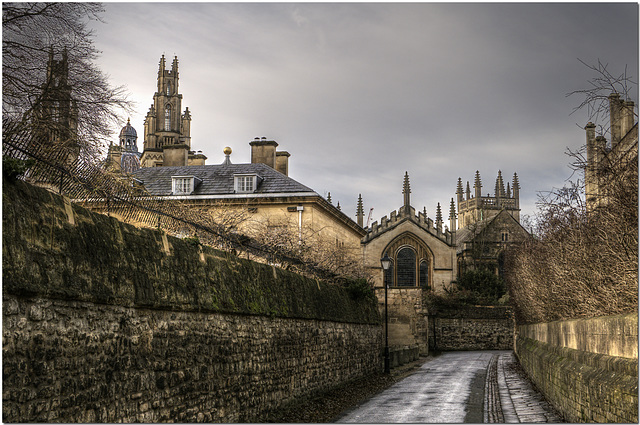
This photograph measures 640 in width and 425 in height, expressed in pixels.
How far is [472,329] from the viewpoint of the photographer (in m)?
47.8

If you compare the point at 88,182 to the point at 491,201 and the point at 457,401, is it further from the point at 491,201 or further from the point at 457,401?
the point at 491,201

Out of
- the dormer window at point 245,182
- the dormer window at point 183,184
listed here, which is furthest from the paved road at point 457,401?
the dormer window at point 183,184

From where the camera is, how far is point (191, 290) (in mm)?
9750

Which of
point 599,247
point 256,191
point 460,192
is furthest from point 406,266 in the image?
point 460,192

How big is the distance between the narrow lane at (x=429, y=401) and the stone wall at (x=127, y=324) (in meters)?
2.40

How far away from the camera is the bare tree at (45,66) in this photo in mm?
10383

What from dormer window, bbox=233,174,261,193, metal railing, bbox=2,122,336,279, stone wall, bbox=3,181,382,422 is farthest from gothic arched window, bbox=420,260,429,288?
metal railing, bbox=2,122,336,279

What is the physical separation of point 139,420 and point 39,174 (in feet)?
9.84

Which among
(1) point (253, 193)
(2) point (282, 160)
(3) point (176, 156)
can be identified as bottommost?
(1) point (253, 193)

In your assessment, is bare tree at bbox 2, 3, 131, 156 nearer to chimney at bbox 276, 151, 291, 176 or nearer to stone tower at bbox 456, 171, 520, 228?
chimney at bbox 276, 151, 291, 176

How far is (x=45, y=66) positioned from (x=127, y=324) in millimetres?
5269

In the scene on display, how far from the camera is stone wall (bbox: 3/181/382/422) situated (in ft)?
19.8

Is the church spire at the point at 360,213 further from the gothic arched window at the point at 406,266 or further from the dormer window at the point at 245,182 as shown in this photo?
the dormer window at the point at 245,182

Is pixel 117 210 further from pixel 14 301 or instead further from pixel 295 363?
pixel 295 363
